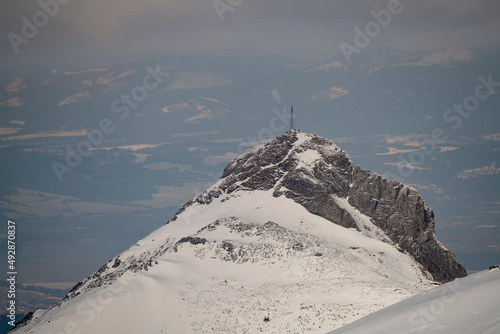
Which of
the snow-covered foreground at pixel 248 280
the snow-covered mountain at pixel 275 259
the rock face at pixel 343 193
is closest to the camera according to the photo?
the snow-covered foreground at pixel 248 280

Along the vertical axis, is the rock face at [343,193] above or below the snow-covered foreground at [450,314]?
above

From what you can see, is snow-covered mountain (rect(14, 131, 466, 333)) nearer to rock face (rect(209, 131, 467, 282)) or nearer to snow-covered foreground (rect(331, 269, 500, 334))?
rock face (rect(209, 131, 467, 282))

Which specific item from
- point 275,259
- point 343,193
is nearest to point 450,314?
point 275,259

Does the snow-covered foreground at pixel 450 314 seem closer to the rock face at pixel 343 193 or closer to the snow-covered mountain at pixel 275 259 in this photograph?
the snow-covered mountain at pixel 275 259

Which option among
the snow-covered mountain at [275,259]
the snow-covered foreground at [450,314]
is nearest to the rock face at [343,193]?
the snow-covered mountain at [275,259]

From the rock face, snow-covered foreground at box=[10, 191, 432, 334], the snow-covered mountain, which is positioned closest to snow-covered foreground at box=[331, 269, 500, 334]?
the snow-covered mountain

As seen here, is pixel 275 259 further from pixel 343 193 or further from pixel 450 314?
pixel 450 314
